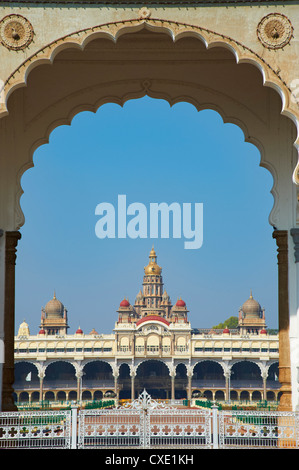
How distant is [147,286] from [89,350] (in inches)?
841

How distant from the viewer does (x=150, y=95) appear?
29.9 ft

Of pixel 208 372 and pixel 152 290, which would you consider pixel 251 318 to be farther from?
pixel 208 372

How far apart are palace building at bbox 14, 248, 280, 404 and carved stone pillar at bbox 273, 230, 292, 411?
52.7 meters

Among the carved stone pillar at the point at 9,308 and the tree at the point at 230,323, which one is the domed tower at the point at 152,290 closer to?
the tree at the point at 230,323

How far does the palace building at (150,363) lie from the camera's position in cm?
6159

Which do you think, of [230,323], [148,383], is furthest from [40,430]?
[230,323]

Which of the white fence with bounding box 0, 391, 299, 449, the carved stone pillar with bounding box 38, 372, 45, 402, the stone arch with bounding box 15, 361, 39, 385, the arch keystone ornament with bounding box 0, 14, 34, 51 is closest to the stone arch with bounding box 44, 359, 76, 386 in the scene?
the stone arch with bounding box 15, 361, 39, 385

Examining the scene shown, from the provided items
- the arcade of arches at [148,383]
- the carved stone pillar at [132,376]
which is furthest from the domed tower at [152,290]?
the carved stone pillar at [132,376]

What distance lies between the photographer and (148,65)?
8961 millimetres

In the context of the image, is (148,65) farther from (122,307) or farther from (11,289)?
(122,307)

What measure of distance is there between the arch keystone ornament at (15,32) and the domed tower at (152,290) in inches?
2975

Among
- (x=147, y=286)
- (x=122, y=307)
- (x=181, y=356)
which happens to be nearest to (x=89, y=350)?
(x=181, y=356)

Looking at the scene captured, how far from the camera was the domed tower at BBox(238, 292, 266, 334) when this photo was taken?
7744cm
